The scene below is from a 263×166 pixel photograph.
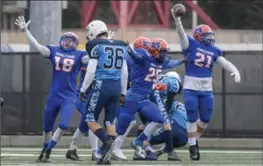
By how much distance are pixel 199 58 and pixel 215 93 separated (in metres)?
6.18

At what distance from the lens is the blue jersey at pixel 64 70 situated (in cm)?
1376

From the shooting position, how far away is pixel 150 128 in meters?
14.2

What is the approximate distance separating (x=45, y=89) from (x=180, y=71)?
2.92 meters

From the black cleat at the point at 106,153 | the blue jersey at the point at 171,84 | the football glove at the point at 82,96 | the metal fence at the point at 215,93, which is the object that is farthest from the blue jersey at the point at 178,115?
the metal fence at the point at 215,93

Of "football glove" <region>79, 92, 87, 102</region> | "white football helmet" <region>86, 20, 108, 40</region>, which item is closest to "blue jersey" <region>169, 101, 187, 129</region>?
"football glove" <region>79, 92, 87, 102</region>

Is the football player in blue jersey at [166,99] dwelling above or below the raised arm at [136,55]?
below

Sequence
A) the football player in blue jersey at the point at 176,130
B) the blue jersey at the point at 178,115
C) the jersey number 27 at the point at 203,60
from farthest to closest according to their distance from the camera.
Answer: the blue jersey at the point at 178,115 → the football player in blue jersey at the point at 176,130 → the jersey number 27 at the point at 203,60

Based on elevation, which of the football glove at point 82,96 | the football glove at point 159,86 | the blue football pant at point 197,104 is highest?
the football glove at point 159,86

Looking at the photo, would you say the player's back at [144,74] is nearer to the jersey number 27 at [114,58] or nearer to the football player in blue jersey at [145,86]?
the football player in blue jersey at [145,86]

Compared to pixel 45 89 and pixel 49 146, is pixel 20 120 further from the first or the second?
pixel 49 146

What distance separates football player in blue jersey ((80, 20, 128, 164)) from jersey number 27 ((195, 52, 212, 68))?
75.8 inches

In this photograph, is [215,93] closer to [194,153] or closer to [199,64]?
[199,64]

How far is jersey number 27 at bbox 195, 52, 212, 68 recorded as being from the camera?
1444cm

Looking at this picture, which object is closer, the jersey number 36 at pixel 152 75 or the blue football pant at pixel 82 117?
the jersey number 36 at pixel 152 75
